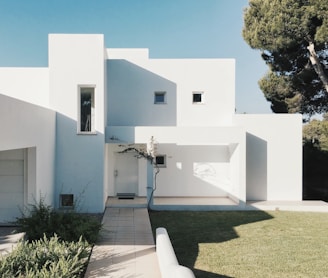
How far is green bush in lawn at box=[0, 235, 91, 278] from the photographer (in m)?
5.55

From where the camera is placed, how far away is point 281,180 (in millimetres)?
15258

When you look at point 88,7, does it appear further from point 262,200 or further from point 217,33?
point 262,200

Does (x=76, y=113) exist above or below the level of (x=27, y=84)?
below

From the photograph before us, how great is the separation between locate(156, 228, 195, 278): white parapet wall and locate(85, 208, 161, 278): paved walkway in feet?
1.40

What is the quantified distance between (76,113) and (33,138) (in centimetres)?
325

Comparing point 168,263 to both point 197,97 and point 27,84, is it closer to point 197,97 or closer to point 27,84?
point 27,84

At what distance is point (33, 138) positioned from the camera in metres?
9.81

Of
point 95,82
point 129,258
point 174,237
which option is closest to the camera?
point 129,258

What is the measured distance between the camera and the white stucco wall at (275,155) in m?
15.3

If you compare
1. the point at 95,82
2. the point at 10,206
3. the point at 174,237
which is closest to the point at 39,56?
the point at 95,82

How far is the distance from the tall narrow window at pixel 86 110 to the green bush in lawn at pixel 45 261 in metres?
6.69

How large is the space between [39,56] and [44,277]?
1567 centimetres

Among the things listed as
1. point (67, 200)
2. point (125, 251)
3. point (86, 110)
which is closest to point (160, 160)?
point (86, 110)

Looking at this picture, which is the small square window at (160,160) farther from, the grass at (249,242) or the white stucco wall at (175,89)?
the grass at (249,242)
